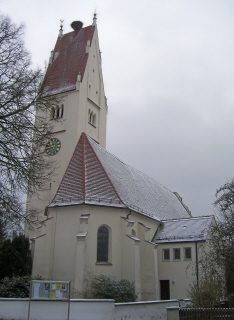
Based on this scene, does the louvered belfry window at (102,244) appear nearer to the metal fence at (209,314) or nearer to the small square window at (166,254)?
the small square window at (166,254)

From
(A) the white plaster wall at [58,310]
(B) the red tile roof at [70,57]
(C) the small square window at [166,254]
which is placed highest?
(B) the red tile roof at [70,57]

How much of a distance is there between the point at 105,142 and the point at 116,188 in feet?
43.7

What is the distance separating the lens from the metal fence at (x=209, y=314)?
41.6ft

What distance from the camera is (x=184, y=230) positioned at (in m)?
25.7

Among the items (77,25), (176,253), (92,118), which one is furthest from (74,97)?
(176,253)

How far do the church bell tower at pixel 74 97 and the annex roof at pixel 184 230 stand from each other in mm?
10306

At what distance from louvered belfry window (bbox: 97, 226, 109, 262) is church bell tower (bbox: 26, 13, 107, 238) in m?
10.4

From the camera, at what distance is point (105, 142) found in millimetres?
37594

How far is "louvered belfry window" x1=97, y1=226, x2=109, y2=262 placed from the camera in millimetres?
21500

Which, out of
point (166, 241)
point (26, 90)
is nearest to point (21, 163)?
point (26, 90)

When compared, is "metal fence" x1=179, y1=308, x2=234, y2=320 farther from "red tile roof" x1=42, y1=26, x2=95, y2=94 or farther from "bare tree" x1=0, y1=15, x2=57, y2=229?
"red tile roof" x1=42, y1=26, x2=95, y2=94

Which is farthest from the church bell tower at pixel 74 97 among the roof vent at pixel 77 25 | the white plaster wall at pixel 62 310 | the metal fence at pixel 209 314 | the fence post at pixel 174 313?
the metal fence at pixel 209 314

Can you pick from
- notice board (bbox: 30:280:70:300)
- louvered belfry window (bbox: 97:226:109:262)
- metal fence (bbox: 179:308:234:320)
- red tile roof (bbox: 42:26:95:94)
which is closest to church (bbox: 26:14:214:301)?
louvered belfry window (bbox: 97:226:109:262)

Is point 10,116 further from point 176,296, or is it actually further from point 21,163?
point 176,296
